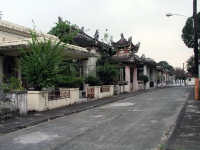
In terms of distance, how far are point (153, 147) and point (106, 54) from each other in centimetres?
2014

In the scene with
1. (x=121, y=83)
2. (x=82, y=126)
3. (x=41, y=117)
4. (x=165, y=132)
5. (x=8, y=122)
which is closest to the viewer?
(x=165, y=132)

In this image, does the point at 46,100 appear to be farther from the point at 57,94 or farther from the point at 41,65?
the point at 41,65

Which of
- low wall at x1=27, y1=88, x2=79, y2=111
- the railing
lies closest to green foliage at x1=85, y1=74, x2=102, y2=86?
low wall at x1=27, y1=88, x2=79, y2=111

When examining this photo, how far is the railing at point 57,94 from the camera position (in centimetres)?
1310

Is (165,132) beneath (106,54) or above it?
beneath

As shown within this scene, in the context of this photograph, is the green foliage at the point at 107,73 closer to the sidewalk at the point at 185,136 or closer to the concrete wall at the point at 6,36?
the concrete wall at the point at 6,36

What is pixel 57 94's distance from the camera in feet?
45.1

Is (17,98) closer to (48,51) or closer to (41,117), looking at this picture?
(41,117)

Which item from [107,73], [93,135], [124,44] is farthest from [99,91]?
[124,44]

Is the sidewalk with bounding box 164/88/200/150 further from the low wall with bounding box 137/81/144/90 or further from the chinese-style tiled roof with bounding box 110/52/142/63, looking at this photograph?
the low wall with bounding box 137/81/144/90

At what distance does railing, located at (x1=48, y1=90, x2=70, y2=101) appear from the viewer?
1310cm

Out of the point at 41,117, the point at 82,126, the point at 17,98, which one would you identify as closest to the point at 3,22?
the point at 17,98

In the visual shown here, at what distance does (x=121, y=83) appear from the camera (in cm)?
2548

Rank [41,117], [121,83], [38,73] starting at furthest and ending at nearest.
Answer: [121,83]
[38,73]
[41,117]
